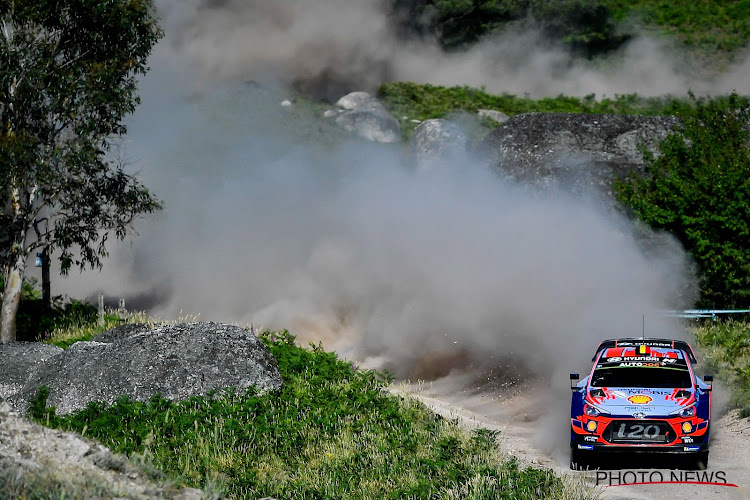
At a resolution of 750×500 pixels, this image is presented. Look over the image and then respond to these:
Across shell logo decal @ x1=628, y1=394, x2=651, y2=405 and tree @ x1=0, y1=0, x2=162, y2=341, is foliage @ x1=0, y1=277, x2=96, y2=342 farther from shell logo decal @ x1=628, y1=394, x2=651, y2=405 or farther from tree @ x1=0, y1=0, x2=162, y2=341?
shell logo decal @ x1=628, y1=394, x2=651, y2=405

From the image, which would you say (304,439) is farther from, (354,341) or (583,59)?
(583,59)

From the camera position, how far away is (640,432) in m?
10.7

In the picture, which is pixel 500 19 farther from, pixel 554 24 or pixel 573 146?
pixel 573 146

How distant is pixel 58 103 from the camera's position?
21.3 metres

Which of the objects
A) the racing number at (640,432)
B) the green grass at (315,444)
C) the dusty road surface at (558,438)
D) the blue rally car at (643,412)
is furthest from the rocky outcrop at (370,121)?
the racing number at (640,432)

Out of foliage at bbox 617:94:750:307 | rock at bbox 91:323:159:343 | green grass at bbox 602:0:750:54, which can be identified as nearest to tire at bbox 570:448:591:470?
rock at bbox 91:323:159:343

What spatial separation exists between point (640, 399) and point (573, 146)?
16989 millimetres

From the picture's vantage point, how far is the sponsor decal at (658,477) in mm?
10875

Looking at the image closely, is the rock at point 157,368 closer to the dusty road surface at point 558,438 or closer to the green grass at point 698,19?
the dusty road surface at point 558,438

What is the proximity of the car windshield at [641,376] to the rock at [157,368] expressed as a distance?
547 centimetres

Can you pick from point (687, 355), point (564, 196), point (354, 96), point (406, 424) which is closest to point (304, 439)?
point (406, 424)

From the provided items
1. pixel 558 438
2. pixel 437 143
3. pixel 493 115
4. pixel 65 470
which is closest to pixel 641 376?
pixel 558 438

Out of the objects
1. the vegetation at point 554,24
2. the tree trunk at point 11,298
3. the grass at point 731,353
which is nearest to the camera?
the grass at point 731,353

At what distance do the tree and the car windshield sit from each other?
13.5 meters
